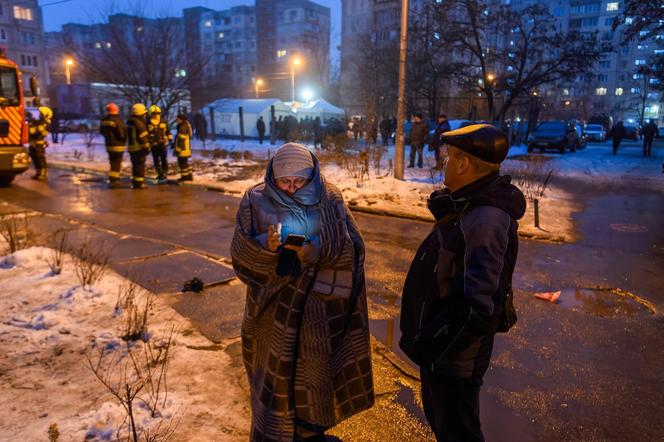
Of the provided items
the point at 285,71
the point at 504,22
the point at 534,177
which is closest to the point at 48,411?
the point at 534,177

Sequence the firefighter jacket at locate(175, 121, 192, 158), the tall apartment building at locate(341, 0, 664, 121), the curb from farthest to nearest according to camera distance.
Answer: the tall apartment building at locate(341, 0, 664, 121)
the firefighter jacket at locate(175, 121, 192, 158)
the curb

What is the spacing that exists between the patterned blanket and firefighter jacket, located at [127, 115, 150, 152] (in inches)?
429

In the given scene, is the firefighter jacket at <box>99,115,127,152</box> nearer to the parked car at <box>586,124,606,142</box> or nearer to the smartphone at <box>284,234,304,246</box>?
the smartphone at <box>284,234,304,246</box>

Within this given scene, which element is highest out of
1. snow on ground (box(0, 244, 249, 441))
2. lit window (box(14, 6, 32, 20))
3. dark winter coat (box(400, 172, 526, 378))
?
lit window (box(14, 6, 32, 20))

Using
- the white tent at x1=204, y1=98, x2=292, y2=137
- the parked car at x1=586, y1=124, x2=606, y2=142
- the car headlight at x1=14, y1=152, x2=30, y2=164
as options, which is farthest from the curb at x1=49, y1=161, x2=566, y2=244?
the parked car at x1=586, y1=124, x2=606, y2=142

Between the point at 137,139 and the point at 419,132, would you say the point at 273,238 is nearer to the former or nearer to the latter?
the point at 137,139

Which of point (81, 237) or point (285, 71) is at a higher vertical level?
point (285, 71)

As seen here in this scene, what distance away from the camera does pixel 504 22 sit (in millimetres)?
24688

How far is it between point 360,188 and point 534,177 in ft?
15.9

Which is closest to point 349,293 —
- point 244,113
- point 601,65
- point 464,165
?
point 464,165

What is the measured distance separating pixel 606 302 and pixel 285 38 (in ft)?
283

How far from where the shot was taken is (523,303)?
525 cm

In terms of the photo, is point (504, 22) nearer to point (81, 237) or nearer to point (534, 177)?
point (534, 177)

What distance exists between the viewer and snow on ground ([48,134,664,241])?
9648mm
